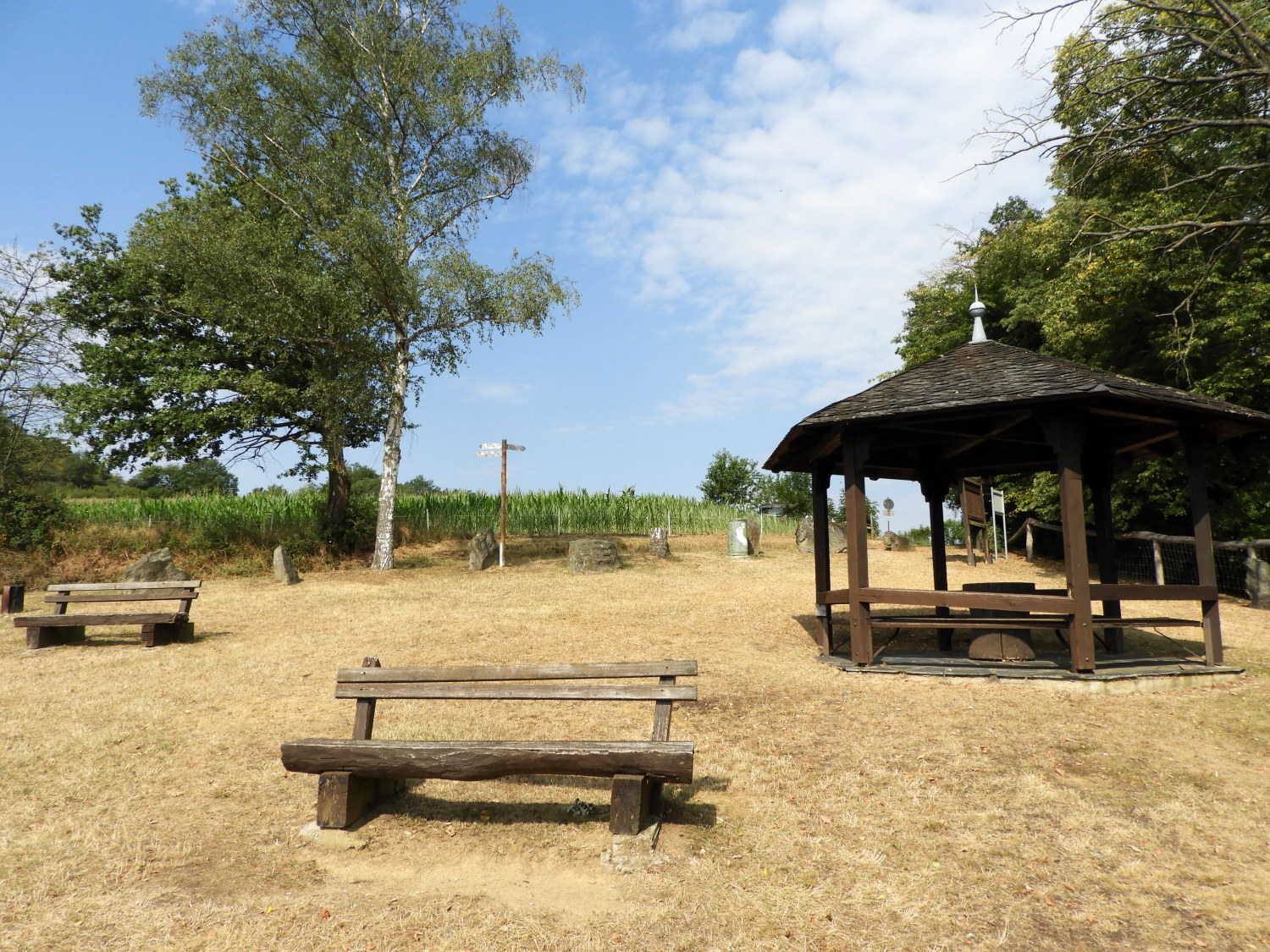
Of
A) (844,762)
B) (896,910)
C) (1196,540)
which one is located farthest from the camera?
(1196,540)

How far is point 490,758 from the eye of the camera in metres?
4.39

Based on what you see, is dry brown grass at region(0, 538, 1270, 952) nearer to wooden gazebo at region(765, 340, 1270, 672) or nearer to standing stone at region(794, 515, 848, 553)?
wooden gazebo at region(765, 340, 1270, 672)

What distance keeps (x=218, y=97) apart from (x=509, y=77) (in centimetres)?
770

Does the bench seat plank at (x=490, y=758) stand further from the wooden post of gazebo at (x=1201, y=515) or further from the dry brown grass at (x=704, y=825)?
the wooden post of gazebo at (x=1201, y=515)

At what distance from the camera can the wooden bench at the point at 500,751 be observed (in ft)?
14.0

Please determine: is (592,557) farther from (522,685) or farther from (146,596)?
(522,685)

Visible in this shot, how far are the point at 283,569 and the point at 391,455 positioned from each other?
402 cm

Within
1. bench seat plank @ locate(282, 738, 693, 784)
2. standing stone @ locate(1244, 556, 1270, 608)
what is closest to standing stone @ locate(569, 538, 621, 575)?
standing stone @ locate(1244, 556, 1270, 608)

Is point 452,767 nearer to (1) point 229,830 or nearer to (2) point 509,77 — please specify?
(1) point 229,830

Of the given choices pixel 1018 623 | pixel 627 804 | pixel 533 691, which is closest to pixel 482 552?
pixel 1018 623

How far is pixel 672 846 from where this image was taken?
4.33m

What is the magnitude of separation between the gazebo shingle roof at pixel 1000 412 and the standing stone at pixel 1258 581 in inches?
208

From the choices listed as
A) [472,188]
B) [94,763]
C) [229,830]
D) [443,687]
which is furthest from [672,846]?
[472,188]

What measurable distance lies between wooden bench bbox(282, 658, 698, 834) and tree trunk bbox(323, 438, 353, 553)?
17.0 m
